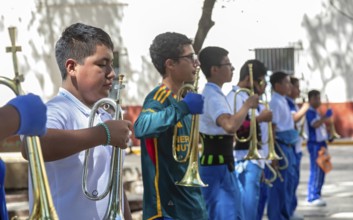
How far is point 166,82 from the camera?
636 cm

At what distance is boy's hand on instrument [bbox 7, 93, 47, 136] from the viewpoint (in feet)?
9.58

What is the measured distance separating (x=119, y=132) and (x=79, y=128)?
0.92 feet

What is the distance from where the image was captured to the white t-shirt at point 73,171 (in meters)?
4.12

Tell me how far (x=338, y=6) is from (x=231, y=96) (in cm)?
2228

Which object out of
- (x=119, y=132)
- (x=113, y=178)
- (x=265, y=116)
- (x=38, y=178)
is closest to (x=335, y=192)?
(x=265, y=116)

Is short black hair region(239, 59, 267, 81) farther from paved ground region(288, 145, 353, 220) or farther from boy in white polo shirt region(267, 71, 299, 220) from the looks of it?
paved ground region(288, 145, 353, 220)

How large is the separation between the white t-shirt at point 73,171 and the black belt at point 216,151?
3683 millimetres

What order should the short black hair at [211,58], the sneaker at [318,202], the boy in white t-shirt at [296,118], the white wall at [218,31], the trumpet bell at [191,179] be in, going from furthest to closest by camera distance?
the white wall at [218,31], the sneaker at [318,202], the boy in white t-shirt at [296,118], the short black hair at [211,58], the trumpet bell at [191,179]

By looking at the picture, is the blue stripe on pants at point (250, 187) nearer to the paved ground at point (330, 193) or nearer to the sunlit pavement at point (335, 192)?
the paved ground at point (330, 193)

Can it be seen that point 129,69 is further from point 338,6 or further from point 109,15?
point 338,6

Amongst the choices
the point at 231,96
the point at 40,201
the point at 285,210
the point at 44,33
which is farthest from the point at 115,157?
the point at 44,33

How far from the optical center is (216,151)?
7.99 m

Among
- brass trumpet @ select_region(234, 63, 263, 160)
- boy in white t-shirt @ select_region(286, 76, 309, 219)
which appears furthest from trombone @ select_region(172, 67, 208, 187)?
boy in white t-shirt @ select_region(286, 76, 309, 219)

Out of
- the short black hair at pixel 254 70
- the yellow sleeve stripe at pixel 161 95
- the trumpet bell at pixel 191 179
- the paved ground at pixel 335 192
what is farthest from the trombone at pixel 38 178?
the paved ground at pixel 335 192
